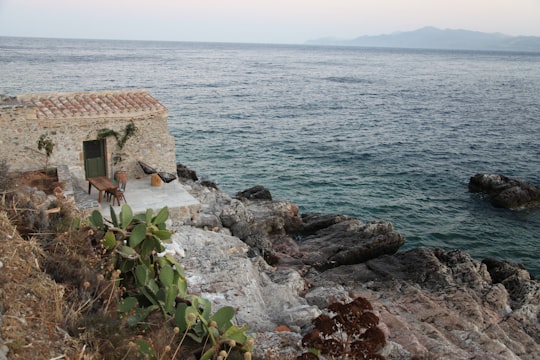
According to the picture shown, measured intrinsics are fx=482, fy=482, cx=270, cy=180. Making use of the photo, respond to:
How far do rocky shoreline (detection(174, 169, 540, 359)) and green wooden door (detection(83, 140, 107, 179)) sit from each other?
416 cm

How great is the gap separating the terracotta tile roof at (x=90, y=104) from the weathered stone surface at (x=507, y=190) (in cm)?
2016

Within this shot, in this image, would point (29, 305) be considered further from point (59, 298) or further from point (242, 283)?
point (242, 283)

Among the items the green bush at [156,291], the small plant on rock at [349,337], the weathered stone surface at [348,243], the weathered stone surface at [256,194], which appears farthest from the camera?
the weathered stone surface at [256,194]

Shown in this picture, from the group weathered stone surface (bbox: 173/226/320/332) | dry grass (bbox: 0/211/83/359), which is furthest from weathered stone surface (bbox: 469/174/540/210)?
dry grass (bbox: 0/211/83/359)

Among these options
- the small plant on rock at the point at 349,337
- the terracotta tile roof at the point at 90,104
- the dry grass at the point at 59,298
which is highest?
the terracotta tile roof at the point at 90,104

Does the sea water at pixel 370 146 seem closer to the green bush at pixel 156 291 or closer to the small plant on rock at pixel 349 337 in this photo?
the small plant on rock at pixel 349 337

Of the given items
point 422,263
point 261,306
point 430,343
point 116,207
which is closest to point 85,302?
point 261,306

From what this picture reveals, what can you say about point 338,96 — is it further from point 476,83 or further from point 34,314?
point 34,314

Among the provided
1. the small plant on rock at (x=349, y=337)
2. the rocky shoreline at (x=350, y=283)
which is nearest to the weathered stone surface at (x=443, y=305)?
the rocky shoreline at (x=350, y=283)

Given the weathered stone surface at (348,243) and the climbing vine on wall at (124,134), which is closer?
the climbing vine on wall at (124,134)

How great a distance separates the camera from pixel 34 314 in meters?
6.24

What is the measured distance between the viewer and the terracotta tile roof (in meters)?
16.9

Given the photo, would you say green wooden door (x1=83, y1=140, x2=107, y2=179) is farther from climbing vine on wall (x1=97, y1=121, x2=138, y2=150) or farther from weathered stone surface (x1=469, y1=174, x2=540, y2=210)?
weathered stone surface (x1=469, y1=174, x2=540, y2=210)

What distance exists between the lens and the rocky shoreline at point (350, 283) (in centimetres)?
1071
